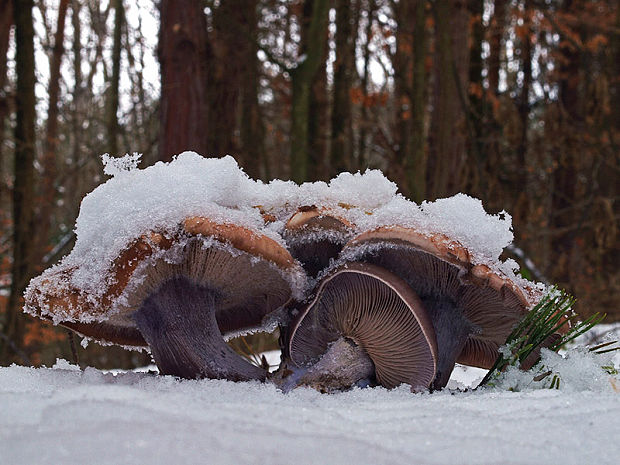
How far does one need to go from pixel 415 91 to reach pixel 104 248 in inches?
191

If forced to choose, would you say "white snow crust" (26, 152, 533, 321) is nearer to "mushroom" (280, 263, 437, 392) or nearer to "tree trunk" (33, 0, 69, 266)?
"mushroom" (280, 263, 437, 392)

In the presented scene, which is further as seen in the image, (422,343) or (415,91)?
(415,91)

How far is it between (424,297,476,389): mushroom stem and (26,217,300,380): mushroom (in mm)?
470

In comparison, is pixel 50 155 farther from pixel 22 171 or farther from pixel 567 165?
pixel 567 165

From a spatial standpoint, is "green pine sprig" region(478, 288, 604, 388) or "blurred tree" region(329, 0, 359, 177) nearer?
"green pine sprig" region(478, 288, 604, 388)

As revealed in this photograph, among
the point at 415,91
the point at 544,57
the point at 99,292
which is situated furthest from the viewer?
the point at 544,57

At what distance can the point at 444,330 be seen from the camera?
1.78 metres

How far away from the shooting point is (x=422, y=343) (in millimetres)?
1677

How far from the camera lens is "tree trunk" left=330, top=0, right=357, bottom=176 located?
8.77m

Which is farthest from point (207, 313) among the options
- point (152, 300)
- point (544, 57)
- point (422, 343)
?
point (544, 57)

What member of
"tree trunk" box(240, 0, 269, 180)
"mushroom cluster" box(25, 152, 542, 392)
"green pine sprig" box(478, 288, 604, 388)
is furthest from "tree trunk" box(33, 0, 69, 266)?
"green pine sprig" box(478, 288, 604, 388)

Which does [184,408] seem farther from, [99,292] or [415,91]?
[415,91]

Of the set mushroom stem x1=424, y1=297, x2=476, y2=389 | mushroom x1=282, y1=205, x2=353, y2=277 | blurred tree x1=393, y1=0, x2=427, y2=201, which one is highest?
blurred tree x1=393, y1=0, x2=427, y2=201

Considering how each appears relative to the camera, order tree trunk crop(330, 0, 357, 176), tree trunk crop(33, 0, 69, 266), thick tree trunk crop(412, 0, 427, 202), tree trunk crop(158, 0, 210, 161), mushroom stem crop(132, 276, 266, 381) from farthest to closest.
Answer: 1. tree trunk crop(33, 0, 69, 266)
2. tree trunk crop(330, 0, 357, 176)
3. thick tree trunk crop(412, 0, 427, 202)
4. tree trunk crop(158, 0, 210, 161)
5. mushroom stem crop(132, 276, 266, 381)
